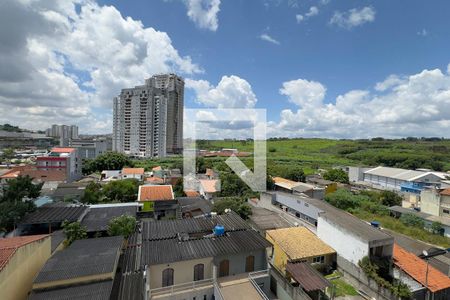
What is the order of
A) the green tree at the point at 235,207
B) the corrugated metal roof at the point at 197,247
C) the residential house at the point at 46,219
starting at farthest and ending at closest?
the green tree at the point at 235,207
the residential house at the point at 46,219
the corrugated metal roof at the point at 197,247

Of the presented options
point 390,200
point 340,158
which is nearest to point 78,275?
point 390,200

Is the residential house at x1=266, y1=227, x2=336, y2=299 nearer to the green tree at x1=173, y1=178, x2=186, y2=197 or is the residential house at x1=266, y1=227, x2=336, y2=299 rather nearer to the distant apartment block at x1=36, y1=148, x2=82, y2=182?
the green tree at x1=173, y1=178, x2=186, y2=197

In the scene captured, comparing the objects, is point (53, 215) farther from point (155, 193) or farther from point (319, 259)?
point (319, 259)

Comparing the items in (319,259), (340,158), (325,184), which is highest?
(340,158)

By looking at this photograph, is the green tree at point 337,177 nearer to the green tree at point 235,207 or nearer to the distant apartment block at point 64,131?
the green tree at point 235,207

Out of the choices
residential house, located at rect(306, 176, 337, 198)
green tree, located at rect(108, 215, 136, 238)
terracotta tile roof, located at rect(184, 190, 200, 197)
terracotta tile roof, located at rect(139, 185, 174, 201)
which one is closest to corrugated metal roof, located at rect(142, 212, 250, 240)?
green tree, located at rect(108, 215, 136, 238)

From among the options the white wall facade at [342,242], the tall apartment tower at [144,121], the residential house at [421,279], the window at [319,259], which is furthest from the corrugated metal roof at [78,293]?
the tall apartment tower at [144,121]
